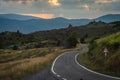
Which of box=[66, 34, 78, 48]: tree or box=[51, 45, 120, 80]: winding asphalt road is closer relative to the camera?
box=[51, 45, 120, 80]: winding asphalt road

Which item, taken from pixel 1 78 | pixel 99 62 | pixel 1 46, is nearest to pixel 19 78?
pixel 1 78

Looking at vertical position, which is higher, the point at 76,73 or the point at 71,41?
the point at 76,73

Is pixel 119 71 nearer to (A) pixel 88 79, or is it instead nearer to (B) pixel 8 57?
(A) pixel 88 79

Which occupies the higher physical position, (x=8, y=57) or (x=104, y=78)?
(x=104, y=78)

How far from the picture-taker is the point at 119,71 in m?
25.6

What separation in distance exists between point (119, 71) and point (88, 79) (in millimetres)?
4945

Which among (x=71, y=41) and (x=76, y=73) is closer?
(x=76, y=73)

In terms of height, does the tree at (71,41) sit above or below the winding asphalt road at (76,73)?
below

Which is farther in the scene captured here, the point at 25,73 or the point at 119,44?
the point at 119,44

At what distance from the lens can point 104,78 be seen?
21.9 m

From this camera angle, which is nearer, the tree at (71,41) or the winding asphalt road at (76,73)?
the winding asphalt road at (76,73)

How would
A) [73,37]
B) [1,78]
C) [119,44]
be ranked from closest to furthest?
[1,78], [119,44], [73,37]

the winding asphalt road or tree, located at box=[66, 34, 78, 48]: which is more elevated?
the winding asphalt road

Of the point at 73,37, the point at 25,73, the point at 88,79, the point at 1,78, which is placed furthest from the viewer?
the point at 73,37
